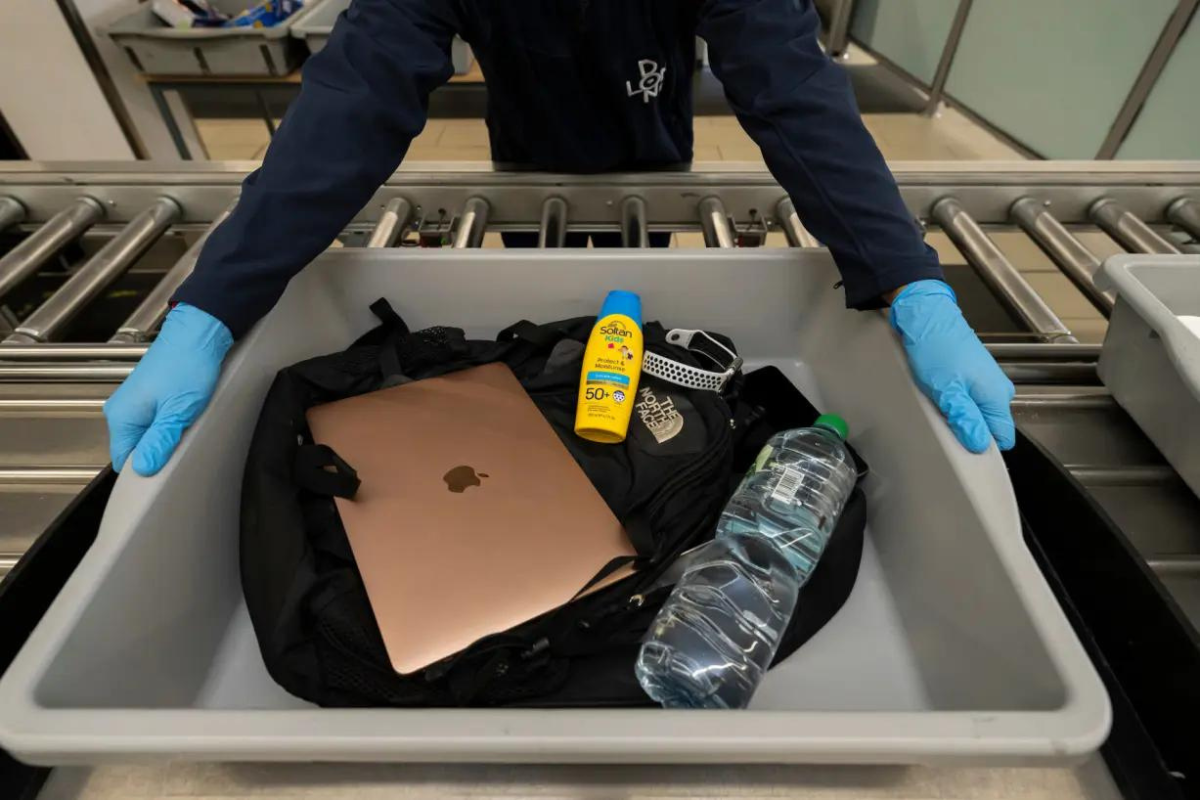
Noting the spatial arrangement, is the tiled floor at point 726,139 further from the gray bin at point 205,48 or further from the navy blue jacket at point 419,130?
the navy blue jacket at point 419,130

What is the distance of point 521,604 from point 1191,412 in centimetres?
70

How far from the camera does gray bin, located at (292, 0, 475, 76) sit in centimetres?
226

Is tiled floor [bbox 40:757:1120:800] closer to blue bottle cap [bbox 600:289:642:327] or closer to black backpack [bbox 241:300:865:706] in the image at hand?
black backpack [bbox 241:300:865:706]

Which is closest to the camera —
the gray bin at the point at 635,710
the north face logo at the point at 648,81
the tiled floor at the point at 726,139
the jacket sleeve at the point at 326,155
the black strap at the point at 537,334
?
the gray bin at the point at 635,710

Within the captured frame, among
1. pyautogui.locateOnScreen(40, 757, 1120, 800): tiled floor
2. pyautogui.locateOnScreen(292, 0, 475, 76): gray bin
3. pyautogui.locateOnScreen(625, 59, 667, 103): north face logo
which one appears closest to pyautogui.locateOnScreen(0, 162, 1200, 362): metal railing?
pyautogui.locateOnScreen(625, 59, 667, 103): north face logo

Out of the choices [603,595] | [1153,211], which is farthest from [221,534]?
[1153,211]

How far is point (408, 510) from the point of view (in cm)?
69

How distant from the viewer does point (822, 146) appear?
0.81m

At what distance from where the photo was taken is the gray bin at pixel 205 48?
2180 millimetres

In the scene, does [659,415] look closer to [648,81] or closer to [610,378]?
[610,378]

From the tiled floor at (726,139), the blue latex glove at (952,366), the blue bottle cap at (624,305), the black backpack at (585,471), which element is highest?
the blue latex glove at (952,366)

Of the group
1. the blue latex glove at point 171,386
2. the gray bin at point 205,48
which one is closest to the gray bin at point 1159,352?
the blue latex glove at point 171,386

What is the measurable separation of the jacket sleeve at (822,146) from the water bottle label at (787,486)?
245 mm

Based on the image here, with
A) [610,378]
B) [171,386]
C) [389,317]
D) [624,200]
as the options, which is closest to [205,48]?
[624,200]
